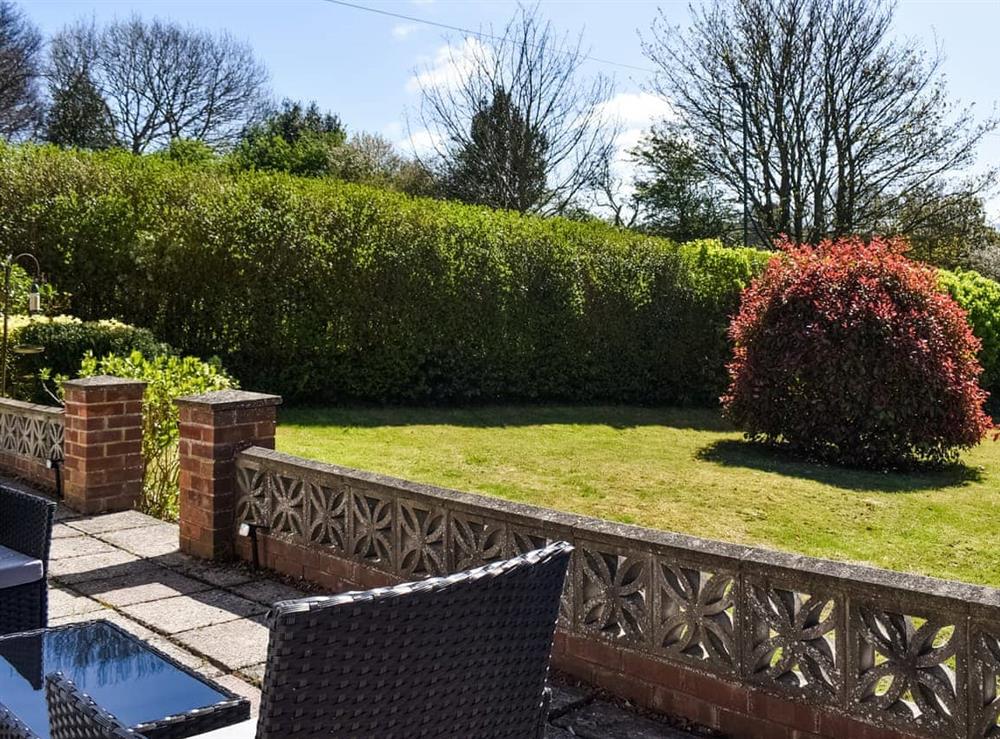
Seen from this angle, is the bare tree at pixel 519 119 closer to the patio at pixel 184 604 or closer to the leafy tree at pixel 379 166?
the leafy tree at pixel 379 166

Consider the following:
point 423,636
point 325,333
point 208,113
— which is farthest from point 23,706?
point 208,113

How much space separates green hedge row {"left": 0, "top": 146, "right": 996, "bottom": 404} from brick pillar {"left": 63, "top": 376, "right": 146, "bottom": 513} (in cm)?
486

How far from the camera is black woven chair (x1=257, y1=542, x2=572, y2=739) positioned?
137cm

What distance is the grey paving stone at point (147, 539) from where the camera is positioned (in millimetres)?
4715

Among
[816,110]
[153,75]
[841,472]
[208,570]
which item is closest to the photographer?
[208,570]

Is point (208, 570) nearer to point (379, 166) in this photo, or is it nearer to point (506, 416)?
point (506, 416)

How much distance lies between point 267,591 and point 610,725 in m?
1.99

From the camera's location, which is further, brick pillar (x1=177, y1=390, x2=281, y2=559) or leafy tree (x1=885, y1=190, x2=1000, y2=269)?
leafy tree (x1=885, y1=190, x2=1000, y2=269)

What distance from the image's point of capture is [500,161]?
22.3m

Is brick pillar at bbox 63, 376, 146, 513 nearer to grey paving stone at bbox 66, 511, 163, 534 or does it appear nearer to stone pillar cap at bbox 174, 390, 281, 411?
grey paving stone at bbox 66, 511, 163, 534

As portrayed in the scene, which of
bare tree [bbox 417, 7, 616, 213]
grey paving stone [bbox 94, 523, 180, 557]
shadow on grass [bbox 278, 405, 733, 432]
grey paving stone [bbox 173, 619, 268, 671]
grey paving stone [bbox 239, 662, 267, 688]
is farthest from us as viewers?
bare tree [bbox 417, 7, 616, 213]

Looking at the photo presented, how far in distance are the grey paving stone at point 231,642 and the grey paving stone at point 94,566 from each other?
101 centimetres

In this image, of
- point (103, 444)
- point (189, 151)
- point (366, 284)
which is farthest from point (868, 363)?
point (189, 151)

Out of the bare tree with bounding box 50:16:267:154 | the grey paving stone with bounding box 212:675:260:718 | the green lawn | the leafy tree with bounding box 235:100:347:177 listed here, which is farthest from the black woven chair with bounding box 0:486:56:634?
the bare tree with bounding box 50:16:267:154
